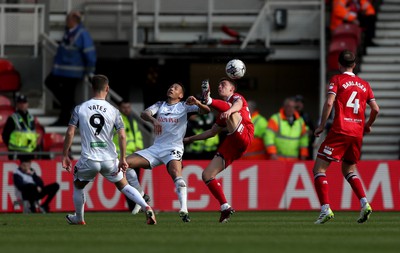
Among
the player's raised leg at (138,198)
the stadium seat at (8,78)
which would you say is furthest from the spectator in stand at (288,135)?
the player's raised leg at (138,198)


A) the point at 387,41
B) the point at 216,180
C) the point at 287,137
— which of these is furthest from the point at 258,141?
the point at 216,180

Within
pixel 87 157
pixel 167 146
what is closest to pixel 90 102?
pixel 87 157

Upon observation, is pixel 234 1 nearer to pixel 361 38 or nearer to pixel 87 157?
pixel 361 38

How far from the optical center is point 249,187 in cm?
2375

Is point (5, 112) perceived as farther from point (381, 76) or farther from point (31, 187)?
point (381, 76)

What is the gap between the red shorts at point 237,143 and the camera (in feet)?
57.0

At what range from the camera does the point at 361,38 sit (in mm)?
28828

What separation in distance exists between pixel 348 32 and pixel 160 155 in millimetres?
10922

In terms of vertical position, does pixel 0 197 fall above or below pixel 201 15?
below

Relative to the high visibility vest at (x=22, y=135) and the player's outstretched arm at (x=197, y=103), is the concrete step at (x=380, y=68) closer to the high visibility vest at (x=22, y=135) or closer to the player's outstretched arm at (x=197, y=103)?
the high visibility vest at (x=22, y=135)

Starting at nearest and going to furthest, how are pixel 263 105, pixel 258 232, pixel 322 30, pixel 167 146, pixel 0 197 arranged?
pixel 258 232
pixel 167 146
pixel 0 197
pixel 322 30
pixel 263 105

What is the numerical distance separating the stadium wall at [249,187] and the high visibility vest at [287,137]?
79 centimetres

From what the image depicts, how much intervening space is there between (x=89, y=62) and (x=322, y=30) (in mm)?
5352

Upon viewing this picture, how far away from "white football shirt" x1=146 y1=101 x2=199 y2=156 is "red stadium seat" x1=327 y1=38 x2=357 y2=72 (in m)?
10.1
